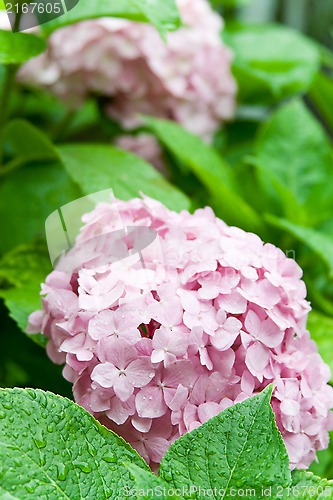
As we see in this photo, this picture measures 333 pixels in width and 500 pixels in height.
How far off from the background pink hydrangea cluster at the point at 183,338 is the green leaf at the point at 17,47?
0.74 ft

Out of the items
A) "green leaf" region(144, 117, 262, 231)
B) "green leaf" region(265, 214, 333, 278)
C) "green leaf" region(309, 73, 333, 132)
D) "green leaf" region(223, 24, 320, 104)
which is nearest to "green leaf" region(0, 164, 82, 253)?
"green leaf" region(144, 117, 262, 231)

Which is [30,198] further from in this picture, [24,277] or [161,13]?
[161,13]

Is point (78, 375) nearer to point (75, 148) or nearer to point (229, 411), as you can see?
point (229, 411)

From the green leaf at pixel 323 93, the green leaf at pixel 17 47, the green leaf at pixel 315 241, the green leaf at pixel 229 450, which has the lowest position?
the green leaf at pixel 323 93

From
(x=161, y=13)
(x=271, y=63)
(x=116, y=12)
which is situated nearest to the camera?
(x=161, y=13)

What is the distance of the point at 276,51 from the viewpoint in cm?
126

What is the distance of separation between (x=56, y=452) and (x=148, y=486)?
69 mm

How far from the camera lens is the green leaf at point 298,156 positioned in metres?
1.02

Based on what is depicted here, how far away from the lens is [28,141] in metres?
0.91

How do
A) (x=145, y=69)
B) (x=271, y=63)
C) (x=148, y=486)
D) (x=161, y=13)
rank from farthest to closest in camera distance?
(x=271, y=63) < (x=145, y=69) < (x=161, y=13) < (x=148, y=486)

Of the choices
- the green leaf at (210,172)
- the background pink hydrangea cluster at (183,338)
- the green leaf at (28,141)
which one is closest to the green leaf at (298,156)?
the green leaf at (210,172)

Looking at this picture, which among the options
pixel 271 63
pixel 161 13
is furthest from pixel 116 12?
pixel 271 63

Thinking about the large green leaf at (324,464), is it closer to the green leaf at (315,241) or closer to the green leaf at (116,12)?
the green leaf at (315,241)

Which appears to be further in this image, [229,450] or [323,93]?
[323,93]
